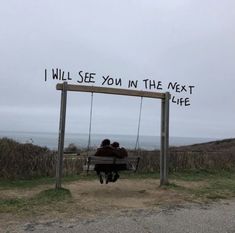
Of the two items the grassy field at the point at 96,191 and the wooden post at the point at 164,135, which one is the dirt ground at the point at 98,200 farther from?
the wooden post at the point at 164,135

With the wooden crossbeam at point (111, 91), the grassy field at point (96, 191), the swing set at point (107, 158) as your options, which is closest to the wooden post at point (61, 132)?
the swing set at point (107, 158)

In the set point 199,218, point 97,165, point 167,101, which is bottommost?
point 199,218

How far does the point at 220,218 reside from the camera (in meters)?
8.56

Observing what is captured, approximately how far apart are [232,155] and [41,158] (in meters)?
7.59

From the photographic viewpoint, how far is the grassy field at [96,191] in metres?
9.48

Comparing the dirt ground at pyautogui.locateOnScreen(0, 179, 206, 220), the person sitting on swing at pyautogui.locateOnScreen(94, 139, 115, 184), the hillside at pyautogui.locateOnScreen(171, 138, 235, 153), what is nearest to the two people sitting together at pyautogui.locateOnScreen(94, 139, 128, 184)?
the person sitting on swing at pyautogui.locateOnScreen(94, 139, 115, 184)

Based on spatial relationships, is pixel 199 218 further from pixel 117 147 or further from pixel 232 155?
pixel 232 155

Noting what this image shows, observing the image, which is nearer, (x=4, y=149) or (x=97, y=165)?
(x=97, y=165)

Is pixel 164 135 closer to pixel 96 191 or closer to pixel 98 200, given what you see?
pixel 96 191

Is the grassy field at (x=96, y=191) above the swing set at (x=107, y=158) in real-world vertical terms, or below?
below

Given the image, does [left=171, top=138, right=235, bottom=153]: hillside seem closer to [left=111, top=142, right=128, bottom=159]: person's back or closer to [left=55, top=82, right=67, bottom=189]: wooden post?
[left=111, top=142, right=128, bottom=159]: person's back

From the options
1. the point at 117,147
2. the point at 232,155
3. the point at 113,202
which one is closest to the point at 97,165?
the point at 117,147

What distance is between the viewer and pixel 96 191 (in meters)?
11.6

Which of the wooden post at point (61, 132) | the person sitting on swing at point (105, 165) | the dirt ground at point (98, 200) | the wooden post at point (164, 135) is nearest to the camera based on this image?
the dirt ground at point (98, 200)
